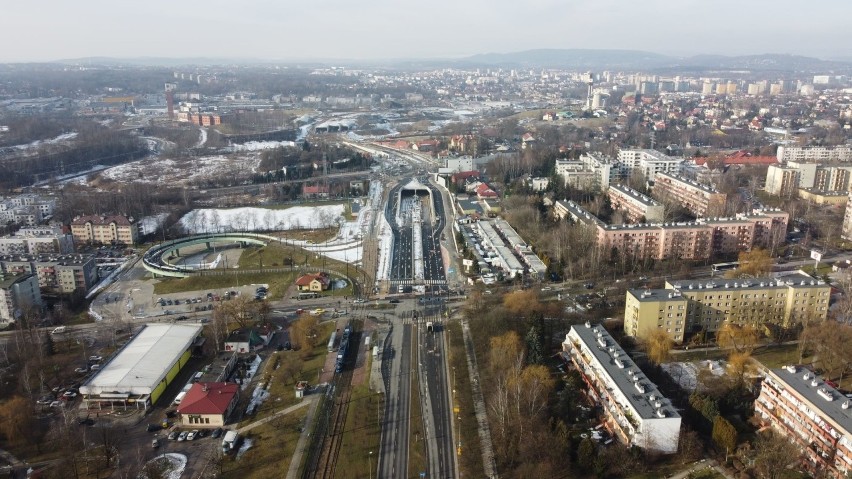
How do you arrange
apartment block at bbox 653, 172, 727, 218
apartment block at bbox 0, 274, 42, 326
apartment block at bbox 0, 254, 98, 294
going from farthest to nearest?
apartment block at bbox 653, 172, 727, 218, apartment block at bbox 0, 254, 98, 294, apartment block at bbox 0, 274, 42, 326

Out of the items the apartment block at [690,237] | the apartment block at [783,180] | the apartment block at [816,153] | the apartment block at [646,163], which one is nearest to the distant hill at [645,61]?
the apartment block at [816,153]

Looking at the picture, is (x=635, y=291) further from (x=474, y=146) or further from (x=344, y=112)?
(x=344, y=112)

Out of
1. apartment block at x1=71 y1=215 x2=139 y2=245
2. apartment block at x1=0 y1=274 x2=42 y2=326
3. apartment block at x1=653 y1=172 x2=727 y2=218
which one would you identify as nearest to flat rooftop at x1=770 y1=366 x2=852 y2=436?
apartment block at x1=653 y1=172 x2=727 y2=218

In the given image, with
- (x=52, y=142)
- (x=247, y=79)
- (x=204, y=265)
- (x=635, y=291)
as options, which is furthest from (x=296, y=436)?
(x=247, y=79)

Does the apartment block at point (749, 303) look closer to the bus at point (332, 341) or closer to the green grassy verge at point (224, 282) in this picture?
the bus at point (332, 341)

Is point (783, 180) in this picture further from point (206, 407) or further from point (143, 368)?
point (143, 368)

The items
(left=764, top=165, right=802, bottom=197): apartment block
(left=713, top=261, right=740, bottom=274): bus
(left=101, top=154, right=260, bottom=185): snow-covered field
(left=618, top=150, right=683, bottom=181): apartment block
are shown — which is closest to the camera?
(left=713, top=261, right=740, bottom=274): bus

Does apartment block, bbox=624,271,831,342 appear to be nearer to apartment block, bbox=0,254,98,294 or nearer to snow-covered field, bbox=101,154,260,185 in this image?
apartment block, bbox=0,254,98,294
